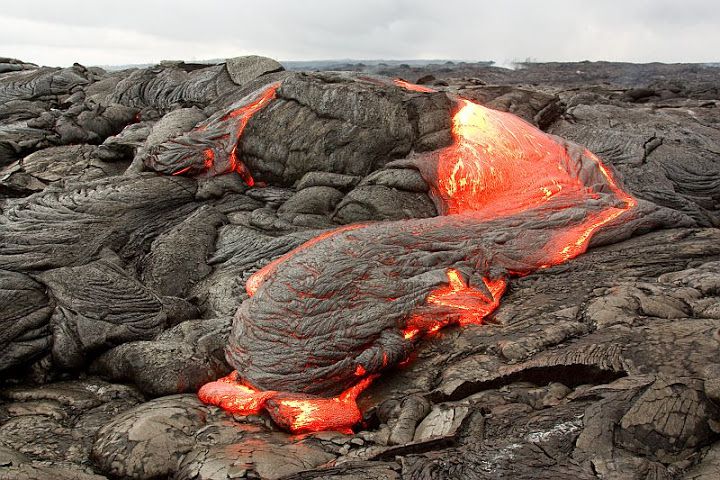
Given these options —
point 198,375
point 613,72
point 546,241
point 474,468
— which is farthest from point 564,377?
point 613,72

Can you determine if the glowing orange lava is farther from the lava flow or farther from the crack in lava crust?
the lava flow

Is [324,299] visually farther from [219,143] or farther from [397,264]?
[219,143]

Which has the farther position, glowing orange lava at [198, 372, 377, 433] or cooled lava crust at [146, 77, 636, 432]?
cooled lava crust at [146, 77, 636, 432]

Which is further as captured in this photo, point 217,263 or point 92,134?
point 92,134

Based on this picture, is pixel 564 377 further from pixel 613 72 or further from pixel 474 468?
pixel 613 72

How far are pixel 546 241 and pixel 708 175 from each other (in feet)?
18.2

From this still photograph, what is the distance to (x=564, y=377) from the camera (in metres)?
5.32

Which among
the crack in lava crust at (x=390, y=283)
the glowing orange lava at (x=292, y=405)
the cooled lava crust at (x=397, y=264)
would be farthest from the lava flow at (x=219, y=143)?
the glowing orange lava at (x=292, y=405)

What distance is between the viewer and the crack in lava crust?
6.19 metres

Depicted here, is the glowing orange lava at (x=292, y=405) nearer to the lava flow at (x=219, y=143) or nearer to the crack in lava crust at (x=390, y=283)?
the crack in lava crust at (x=390, y=283)

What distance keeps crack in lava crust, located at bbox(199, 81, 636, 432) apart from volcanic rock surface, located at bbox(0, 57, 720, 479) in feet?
0.30

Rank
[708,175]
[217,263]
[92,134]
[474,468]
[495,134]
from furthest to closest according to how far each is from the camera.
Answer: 1. [92,134]
2. [708,175]
3. [495,134]
4. [217,263]
5. [474,468]

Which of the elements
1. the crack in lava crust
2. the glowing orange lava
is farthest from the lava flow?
the glowing orange lava

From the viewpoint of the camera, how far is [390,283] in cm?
685
